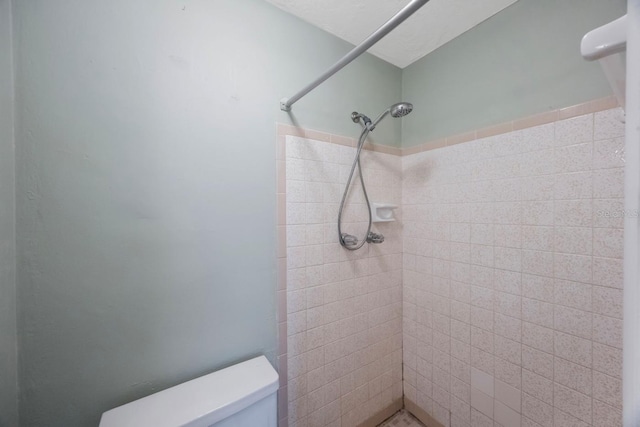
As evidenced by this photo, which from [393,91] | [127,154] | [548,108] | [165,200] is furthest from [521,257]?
[127,154]

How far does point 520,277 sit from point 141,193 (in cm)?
161

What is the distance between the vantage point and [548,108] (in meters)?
0.98

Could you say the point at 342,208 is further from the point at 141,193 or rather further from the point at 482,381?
the point at 482,381

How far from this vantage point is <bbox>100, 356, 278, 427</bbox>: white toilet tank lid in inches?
27.5

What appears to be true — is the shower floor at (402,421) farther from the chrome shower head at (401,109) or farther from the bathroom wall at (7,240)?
the chrome shower head at (401,109)

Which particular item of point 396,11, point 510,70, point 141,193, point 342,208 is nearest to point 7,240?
point 141,193

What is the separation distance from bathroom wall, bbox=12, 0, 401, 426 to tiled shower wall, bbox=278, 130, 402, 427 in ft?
0.39

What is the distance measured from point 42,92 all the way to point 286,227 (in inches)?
35.3

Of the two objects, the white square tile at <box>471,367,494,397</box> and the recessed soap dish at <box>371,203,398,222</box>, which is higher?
the recessed soap dish at <box>371,203,398,222</box>

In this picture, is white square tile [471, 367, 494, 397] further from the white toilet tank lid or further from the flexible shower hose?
the white toilet tank lid

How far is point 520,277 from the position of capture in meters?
1.05

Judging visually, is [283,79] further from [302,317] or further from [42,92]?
[302,317]

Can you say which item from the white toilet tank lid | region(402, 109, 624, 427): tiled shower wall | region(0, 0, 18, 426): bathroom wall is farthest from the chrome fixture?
region(0, 0, 18, 426): bathroom wall

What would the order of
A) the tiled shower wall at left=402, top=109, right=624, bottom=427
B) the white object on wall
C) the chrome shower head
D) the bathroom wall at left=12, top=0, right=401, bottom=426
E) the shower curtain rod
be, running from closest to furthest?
the white object on wall, the shower curtain rod, the bathroom wall at left=12, top=0, right=401, bottom=426, the tiled shower wall at left=402, top=109, right=624, bottom=427, the chrome shower head
